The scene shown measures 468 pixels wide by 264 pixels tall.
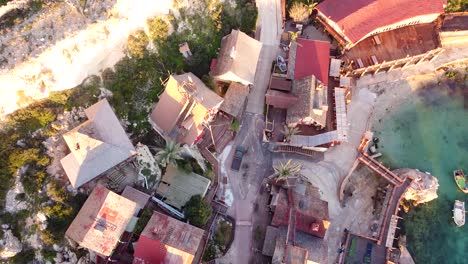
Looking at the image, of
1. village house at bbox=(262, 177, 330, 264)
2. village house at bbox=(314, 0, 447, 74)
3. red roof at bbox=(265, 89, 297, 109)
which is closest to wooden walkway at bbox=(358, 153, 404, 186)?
village house at bbox=(262, 177, 330, 264)

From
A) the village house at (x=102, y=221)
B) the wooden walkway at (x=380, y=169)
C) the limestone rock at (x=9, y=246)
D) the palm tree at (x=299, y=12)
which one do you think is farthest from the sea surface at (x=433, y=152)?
the limestone rock at (x=9, y=246)

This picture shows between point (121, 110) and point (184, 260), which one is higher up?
point (121, 110)

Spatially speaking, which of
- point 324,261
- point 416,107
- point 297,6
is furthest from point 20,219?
point 416,107

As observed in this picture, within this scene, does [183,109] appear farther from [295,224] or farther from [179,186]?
[295,224]

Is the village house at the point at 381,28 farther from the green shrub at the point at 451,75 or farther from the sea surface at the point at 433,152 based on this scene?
the sea surface at the point at 433,152

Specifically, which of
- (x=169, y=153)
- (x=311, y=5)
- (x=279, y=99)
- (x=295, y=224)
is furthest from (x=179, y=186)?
(x=311, y=5)

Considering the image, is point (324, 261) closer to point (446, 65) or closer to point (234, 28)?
point (234, 28)

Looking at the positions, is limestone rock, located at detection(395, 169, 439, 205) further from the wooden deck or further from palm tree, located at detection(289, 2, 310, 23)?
palm tree, located at detection(289, 2, 310, 23)
